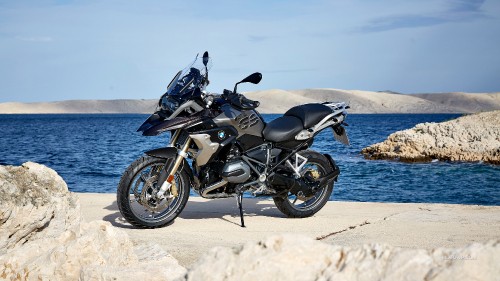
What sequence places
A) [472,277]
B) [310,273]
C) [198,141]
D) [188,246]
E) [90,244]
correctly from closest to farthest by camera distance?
[472,277]
[310,273]
[90,244]
[188,246]
[198,141]

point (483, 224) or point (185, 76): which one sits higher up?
point (185, 76)

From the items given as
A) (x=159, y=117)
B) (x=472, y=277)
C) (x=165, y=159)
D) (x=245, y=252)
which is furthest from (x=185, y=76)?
(x=472, y=277)

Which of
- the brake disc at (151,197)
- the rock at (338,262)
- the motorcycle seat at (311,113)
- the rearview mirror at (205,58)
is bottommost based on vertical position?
the brake disc at (151,197)

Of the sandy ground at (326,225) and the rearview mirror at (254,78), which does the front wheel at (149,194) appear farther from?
the rearview mirror at (254,78)

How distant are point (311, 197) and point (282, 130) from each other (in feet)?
3.60

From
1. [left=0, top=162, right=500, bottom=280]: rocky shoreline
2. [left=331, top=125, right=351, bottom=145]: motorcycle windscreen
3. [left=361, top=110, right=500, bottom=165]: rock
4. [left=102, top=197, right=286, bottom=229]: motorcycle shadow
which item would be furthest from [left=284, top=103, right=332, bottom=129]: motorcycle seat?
[left=361, top=110, right=500, bottom=165]: rock

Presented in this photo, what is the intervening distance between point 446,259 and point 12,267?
304 cm

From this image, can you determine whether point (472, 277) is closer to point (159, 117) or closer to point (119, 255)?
point (119, 255)

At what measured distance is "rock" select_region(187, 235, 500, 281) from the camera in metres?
2.57

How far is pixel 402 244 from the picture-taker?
20.9ft

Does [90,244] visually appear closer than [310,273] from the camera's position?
No

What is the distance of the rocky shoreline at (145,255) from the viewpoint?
8.63ft

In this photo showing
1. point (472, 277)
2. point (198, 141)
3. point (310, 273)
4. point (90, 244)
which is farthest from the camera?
point (198, 141)

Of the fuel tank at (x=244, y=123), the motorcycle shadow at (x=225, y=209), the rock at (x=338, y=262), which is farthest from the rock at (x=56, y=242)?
the motorcycle shadow at (x=225, y=209)
